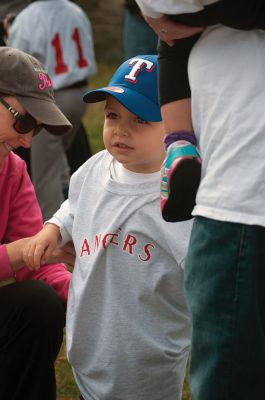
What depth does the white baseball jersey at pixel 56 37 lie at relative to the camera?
19.3 ft

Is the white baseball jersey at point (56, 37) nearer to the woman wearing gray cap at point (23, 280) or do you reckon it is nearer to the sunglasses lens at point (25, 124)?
the woman wearing gray cap at point (23, 280)

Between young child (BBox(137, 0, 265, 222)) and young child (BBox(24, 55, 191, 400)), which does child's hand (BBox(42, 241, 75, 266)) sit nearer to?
young child (BBox(24, 55, 191, 400))

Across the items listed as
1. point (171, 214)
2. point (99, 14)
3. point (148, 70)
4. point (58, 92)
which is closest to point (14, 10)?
point (58, 92)

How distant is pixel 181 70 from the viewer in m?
2.27

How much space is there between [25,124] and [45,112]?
0.08 m

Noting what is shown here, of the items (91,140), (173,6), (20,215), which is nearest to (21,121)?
(20,215)

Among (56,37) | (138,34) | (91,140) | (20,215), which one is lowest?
(91,140)

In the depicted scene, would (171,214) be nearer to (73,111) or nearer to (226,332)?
(226,332)

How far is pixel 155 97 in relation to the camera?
2938 mm

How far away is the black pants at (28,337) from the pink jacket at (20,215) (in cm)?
12

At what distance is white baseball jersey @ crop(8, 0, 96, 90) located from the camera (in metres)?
5.88

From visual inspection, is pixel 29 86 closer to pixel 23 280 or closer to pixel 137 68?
pixel 137 68

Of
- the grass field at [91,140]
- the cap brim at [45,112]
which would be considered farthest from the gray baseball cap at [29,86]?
the grass field at [91,140]

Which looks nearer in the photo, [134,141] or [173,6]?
[173,6]
